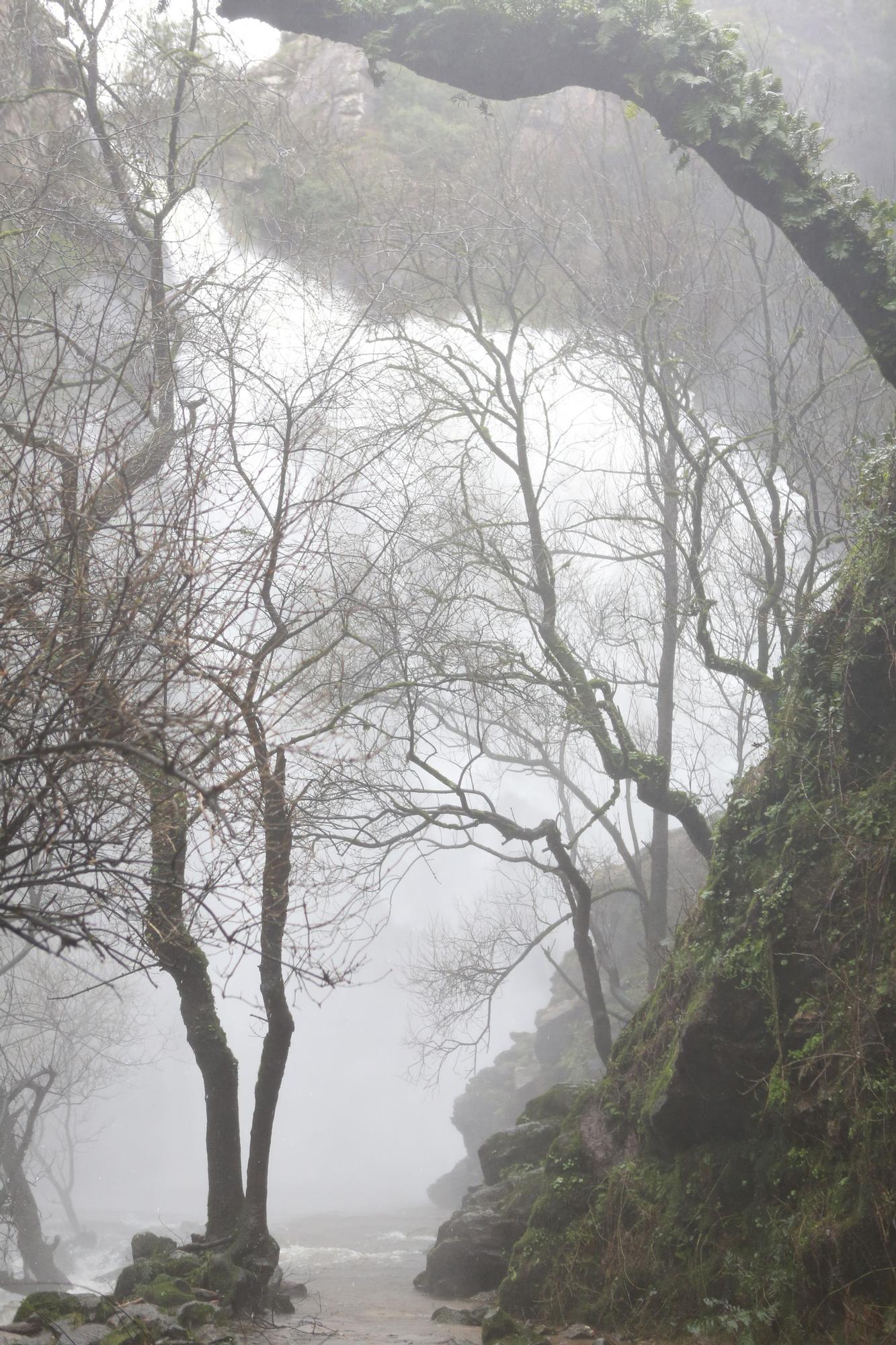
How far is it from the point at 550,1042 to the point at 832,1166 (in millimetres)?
17685

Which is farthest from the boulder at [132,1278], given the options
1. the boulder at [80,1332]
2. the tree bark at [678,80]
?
the tree bark at [678,80]

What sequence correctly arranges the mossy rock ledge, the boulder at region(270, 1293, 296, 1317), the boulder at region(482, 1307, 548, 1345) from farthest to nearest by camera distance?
the boulder at region(270, 1293, 296, 1317) < the boulder at region(482, 1307, 548, 1345) < the mossy rock ledge

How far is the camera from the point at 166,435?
6289 mm

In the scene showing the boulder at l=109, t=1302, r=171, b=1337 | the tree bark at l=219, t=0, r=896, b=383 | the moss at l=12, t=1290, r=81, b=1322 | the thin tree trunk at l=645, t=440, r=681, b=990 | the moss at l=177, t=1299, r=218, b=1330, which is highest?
the tree bark at l=219, t=0, r=896, b=383

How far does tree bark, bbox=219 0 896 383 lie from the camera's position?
26.8 ft

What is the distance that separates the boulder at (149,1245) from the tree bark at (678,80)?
986cm

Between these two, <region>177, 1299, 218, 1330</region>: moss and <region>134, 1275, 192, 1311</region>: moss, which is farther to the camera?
<region>134, 1275, 192, 1311</region>: moss

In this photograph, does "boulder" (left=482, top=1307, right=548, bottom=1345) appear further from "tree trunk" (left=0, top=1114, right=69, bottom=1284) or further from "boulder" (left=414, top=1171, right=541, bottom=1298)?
"tree trunk" (left=0, top=1114, right=69, bottom=1284)

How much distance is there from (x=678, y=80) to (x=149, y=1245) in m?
11.9

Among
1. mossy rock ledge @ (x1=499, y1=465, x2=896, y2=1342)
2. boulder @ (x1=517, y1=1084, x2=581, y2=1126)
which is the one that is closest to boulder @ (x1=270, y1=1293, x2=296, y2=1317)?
mossy rock ledge @ (x1=499, y1=465, x2=896, y2=1342)

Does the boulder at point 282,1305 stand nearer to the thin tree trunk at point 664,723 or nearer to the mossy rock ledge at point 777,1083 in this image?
the mossy rock ledge at point 777,1083

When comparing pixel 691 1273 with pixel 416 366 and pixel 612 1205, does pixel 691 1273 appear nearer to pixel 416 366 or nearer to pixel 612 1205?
pixel 612 1205

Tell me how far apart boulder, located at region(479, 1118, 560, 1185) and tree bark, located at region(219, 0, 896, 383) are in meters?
8.80

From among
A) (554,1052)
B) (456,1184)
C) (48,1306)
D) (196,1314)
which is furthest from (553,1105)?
(456,1184)
